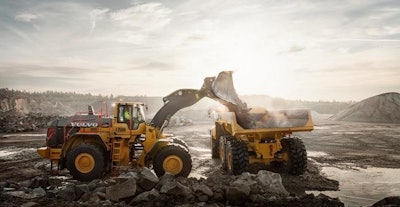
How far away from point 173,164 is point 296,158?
13.1 ft

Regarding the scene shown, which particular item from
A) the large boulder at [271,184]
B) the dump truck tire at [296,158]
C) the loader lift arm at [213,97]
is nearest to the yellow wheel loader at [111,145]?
the loader lift arm at [213,97]

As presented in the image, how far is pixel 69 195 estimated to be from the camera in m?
8.38

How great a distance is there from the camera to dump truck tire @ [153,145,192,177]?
10883 mm

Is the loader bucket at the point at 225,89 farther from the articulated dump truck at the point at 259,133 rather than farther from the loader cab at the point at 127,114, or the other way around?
the loader cab at the point at 127,114

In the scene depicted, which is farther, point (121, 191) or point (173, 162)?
point (173, 162)

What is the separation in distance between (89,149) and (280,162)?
6.69 m

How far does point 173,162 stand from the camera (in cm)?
1096

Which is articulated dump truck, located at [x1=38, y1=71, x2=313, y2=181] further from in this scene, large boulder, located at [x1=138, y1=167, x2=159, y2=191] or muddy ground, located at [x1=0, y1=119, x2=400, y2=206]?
large boulder, located at [x1=138, y1=167, x2=159, y2=191]

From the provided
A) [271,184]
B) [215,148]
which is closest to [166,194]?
[271,184]

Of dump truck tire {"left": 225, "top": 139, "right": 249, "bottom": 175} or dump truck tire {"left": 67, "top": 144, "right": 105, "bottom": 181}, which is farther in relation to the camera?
dump truck tire {"left": 225, "top": 139, "right": 249, "bottom": 175}

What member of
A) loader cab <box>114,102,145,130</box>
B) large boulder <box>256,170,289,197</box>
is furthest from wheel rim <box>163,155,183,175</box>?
large boulder <box>256,170,289,197</box>

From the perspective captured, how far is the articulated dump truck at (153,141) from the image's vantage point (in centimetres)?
1092

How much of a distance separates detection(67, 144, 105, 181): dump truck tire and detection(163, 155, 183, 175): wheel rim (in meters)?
1.95

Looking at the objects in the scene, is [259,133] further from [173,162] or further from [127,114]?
[127,114]
